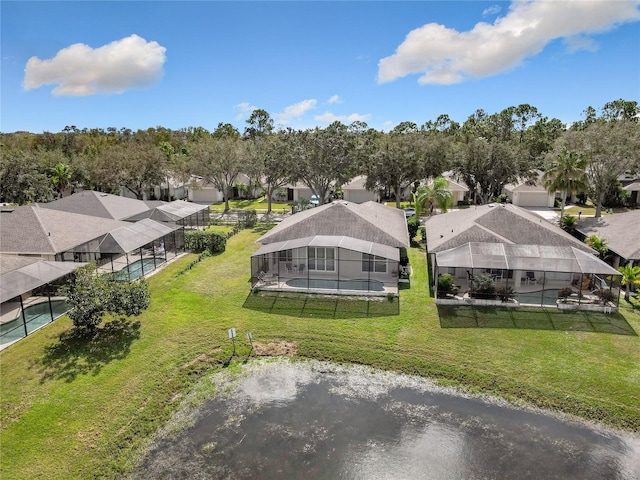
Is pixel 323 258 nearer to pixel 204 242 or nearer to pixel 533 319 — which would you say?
pixel 204 242

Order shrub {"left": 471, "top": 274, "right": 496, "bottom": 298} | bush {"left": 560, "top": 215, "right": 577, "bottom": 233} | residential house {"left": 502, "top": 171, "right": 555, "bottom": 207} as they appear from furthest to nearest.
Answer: residential house {"left": 502, "top": 171, "right": 555, "bottom": 207}, bush {"left": 560, "top": 215, "right": 577, "bottom": 233}, shrub {"left": 471, "top": 274, "right": 496, "bottom": 298}

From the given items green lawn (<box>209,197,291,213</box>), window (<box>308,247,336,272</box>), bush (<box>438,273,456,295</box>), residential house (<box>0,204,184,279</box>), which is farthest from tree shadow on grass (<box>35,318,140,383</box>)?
Answer: green lawn (<box>209,197,291,213</box>)

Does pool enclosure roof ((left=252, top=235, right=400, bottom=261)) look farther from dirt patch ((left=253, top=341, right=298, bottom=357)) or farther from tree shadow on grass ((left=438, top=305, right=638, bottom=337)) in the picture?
dirt patch ((left=253, top=341, right=298, bottom=357))

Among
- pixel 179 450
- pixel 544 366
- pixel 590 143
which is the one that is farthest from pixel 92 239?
pixel 590 143

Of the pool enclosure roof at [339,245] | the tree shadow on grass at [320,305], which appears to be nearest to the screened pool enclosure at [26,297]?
the tree shadow on grass at [320,305]

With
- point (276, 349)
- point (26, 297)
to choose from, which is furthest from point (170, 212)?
point (276, 349)
